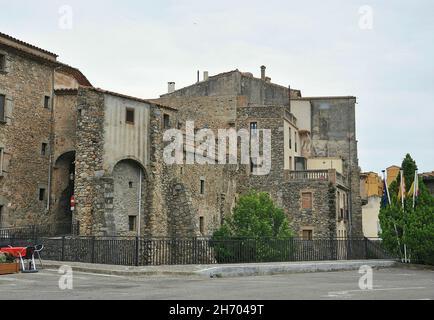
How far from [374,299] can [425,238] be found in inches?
587

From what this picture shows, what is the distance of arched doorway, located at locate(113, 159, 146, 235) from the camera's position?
106ft

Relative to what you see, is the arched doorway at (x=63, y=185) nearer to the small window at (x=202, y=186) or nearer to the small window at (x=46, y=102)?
the small window at (x=46, y=102)

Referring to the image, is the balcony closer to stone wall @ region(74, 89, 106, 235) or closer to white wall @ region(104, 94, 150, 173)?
white wall @ region(104, 94, 150, 173)

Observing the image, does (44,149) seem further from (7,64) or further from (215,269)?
(215,269)

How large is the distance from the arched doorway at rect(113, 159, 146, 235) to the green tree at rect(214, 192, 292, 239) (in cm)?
760

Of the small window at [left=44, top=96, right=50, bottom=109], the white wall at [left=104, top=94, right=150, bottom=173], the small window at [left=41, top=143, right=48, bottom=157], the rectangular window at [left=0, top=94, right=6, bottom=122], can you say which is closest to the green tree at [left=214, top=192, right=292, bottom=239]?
the white wall at [left=104, top=94, right=150, bottom=173]

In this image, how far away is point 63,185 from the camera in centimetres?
3525

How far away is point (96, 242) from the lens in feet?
73.2

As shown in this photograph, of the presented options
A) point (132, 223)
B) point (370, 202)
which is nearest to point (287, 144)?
point (370, 202)

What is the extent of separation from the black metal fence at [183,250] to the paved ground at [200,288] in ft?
9.41

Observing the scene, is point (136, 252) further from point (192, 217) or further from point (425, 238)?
point (192, 217)

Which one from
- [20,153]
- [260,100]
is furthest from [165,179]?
[260,100]
